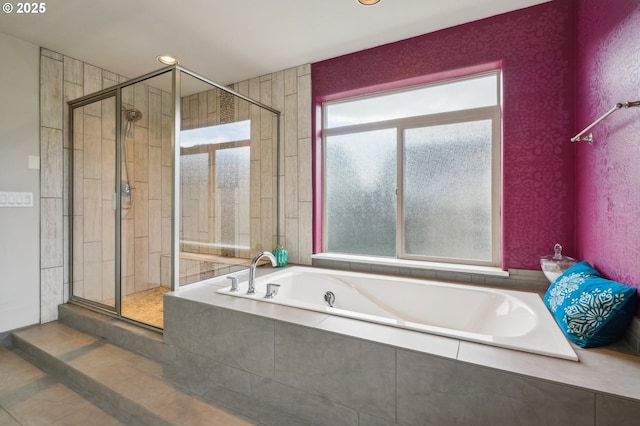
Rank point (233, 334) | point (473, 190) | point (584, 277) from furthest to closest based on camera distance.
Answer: point (473, 190), point (233, 334), point (584, 277)

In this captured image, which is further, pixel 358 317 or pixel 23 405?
pixel 23 405

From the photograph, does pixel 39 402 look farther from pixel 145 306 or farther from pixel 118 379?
pixel 145 306

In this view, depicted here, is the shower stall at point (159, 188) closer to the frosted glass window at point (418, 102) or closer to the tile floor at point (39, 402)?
the tile floor at point (39, 402)

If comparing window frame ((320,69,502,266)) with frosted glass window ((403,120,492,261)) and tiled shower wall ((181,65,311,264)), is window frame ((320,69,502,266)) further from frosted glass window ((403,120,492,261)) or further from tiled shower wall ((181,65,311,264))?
tiled shower wall ((181,65,311,264))

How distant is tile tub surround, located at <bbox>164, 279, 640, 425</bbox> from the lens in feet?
3.23

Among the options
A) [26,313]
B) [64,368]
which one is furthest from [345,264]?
[26,313]

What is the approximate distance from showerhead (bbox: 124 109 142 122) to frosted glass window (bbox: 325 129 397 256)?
5.35ft

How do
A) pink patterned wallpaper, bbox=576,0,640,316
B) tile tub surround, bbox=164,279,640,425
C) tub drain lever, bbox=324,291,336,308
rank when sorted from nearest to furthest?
tile tub surround, bbox=164,279,640,425, pink patterned wallpaper, bbox=576,0,640,316, tub drain lever, bbox=324,291,336,308

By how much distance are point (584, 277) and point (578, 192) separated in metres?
0.70

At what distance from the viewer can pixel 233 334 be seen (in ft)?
5.41

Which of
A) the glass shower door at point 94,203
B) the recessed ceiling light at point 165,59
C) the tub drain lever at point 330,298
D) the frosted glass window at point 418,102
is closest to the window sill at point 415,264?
the tub drain lever at point 330,298

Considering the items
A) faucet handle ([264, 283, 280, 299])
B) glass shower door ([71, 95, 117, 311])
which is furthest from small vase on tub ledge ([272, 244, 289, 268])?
glass shower door ([71, 95, 117, 311])

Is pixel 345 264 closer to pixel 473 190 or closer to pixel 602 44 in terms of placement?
pixel 473 190

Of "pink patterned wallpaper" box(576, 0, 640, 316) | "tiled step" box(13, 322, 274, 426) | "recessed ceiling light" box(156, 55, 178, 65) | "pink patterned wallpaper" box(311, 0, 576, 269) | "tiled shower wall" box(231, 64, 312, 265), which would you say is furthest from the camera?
"tiled shower wall" box(231, 64, 312, 265)
